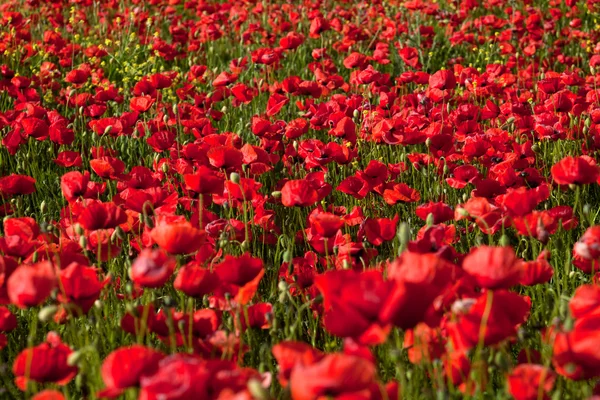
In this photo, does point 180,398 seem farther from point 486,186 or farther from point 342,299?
point 486,186

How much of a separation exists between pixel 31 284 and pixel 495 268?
0.94 metres

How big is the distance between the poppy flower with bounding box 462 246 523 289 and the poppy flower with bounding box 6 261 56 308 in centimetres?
87

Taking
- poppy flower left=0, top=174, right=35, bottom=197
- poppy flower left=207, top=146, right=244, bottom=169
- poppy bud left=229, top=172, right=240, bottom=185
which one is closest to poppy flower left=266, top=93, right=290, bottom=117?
poppy flower left=207, top=146, right=244, bottom=169

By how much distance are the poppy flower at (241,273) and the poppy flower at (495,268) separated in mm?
560

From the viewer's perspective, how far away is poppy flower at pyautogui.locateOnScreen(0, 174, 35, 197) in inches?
109

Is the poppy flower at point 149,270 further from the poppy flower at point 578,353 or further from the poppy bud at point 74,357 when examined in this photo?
the poppy flower at point 578,353

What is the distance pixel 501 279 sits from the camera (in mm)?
1579

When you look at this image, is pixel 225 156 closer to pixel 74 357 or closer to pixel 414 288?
pixel 74 357

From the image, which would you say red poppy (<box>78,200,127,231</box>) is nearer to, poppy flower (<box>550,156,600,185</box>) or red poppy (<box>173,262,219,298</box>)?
red poppy (<box>173,262,219,298</box>)

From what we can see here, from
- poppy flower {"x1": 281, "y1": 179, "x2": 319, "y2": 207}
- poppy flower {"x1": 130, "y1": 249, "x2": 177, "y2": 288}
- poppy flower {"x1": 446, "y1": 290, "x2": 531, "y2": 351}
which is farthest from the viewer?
poppy flower {"x1": 281, "y1": 179, "x2": 319, "y2": 207}

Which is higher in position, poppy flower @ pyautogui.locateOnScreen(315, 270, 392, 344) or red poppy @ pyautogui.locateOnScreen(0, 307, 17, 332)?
poppy flower @ pyautogui.locateOnScreen(315, 270, 392, 344)

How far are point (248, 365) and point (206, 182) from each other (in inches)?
24.7

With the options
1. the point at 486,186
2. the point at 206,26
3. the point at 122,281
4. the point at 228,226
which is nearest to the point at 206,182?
the point at 228,226

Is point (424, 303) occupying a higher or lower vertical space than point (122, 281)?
higher
